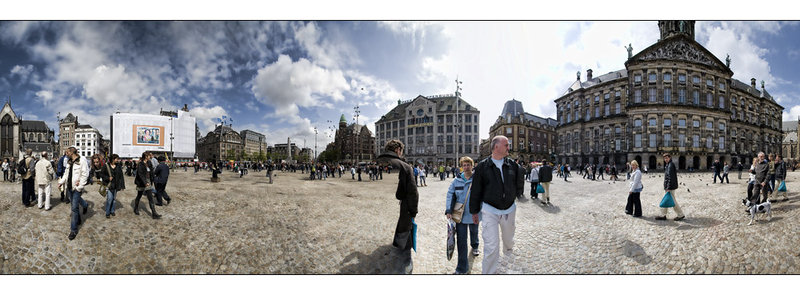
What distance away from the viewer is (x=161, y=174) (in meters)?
5.32

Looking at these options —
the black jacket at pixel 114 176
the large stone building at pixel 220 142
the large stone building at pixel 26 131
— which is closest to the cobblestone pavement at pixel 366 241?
the black jacket at pixel 114 176

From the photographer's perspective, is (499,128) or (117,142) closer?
(117,142)

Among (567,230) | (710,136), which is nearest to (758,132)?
(710,136)

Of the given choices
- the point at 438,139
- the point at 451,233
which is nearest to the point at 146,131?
the point at 451,233

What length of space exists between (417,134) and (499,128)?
3281 mm

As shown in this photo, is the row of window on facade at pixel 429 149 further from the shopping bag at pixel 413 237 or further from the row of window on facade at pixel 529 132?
the shopping bag at pixel 413 237

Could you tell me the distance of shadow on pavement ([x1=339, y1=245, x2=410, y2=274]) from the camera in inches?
122

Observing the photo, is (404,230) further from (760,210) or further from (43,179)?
(43,179)

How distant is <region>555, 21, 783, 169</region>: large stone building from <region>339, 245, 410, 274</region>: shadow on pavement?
6159mm

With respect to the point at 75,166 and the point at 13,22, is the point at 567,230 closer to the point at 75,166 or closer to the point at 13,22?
the point at 75,166

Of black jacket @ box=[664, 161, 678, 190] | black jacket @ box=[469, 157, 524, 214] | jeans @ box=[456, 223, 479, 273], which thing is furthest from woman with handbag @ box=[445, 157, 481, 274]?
black jacket @ box=[664, 161, 678, 190]

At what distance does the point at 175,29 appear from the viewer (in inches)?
169

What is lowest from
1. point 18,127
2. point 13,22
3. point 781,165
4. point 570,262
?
point 570,262

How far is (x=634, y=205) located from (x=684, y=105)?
732 centimetres
